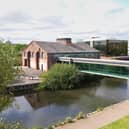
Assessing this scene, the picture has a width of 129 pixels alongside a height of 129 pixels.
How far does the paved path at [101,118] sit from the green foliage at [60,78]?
14.5 meters

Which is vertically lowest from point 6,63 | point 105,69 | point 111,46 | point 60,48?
point 105,69

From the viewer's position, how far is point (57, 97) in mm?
28922

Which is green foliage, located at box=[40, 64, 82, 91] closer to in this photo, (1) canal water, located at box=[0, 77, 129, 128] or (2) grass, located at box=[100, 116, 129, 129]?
(1) canal water, located at box=[0, 77, 129, 128]

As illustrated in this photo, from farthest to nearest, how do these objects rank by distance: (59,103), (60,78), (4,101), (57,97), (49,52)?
1. (49,52)
2. (60,78)
3. (57,97)
4. (59,103)
5. (4,101)

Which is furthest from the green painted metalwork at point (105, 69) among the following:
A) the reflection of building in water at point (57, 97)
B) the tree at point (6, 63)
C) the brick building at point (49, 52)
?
the tree at point (6, 63)

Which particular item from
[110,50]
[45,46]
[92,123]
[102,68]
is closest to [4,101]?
[92,123]

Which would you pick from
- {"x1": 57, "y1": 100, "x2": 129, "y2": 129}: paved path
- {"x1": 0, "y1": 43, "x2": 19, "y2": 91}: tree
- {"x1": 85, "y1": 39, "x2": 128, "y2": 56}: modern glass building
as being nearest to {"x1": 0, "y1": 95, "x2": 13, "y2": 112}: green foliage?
{"x1": 0, "y1": 43, "x2": 19, "y2": 91}: tree

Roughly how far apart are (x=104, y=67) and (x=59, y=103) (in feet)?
34.8

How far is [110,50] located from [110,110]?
57.6m

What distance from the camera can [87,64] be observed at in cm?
3706

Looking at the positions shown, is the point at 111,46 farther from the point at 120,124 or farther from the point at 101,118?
the point at 120,124

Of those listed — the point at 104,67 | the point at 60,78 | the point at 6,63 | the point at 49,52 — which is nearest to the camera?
the point at 6,63

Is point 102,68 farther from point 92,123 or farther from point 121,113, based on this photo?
point 92,123

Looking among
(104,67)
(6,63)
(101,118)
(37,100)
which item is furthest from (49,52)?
(6,63)
